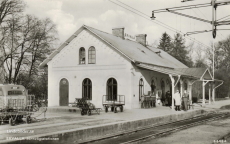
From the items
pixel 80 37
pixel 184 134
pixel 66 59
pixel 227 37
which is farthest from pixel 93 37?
pixel 227 37

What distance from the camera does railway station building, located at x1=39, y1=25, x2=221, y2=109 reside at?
23469 millimetres

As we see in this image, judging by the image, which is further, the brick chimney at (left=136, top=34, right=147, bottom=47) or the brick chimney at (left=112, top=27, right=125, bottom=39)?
the brick chimney at (left=136, top=34, right=147, bottom=47)

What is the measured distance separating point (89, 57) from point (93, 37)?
1732mm

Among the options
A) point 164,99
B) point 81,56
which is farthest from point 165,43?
point 81,56

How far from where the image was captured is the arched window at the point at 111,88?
24023 millimetres

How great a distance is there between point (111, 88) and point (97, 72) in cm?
179

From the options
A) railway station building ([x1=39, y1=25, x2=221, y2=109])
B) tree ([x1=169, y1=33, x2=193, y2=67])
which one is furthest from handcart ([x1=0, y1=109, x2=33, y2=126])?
tree ([x1=169, y1=33, x2=193, y2=67])

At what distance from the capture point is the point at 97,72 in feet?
81.2

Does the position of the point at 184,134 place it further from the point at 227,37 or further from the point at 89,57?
the point at 227,37

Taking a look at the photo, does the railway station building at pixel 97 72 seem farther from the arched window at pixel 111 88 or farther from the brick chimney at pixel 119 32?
the brick chimney at pixel 119 32

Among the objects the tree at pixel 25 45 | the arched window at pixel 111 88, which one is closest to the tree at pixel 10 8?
the tree at pixel 25 45

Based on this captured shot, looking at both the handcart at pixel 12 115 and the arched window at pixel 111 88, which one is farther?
the arched window at pixel 111 88

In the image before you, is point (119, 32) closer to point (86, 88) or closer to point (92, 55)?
point (92, 55)

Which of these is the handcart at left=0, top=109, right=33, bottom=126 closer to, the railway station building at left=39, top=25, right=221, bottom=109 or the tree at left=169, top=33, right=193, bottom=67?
the railway station building at left=39, top=25, right=221, bottom=109
